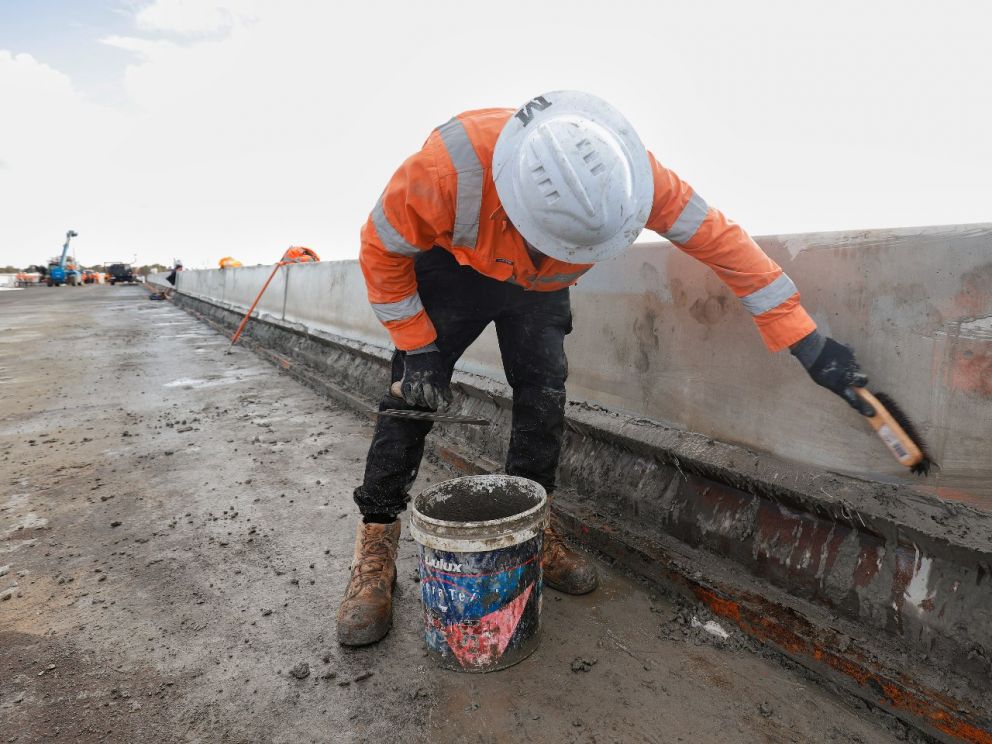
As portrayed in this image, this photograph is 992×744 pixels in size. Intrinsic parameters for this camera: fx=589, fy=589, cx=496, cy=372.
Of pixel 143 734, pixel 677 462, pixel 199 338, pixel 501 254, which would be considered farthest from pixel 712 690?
pixel 199 338

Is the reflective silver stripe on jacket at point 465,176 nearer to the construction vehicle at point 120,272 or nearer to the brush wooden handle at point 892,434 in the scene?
the brush wooden handle at point 892,434

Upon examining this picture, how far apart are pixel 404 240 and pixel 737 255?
114cm

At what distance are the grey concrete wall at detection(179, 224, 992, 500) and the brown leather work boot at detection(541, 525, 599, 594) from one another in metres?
0.78

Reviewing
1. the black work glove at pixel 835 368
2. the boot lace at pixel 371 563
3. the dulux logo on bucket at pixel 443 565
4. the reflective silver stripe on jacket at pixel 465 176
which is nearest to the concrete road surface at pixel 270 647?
the boot lace at pixel 371 563

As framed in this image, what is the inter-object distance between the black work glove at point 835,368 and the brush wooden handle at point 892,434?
2 centimetres

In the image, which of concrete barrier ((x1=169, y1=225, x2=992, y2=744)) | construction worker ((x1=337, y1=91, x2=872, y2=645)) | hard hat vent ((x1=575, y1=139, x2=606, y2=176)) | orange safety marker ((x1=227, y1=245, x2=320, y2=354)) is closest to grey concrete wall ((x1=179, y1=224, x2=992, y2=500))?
concrete barrier ((x1=169, y1=225, x2=992, y2=744))

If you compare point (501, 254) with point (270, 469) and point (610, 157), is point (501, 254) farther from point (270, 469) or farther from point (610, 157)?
point (270, 469)

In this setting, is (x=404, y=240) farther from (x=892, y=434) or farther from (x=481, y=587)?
(x=892, y=434)

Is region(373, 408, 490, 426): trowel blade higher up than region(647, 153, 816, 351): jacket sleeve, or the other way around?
region(647, 153, 816, 351): jacket sleeve

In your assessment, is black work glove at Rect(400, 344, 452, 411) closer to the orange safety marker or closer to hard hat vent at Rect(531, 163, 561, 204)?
hard hat vent at Rect(531, 163, 561, 204)

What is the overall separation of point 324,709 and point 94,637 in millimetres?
959

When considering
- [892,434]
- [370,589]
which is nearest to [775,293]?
[892,434]

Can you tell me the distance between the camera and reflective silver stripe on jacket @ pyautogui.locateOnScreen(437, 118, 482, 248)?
1.88m

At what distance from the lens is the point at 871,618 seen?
1859mm
